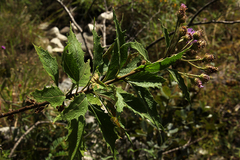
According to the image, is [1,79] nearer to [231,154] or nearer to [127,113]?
[127,113]

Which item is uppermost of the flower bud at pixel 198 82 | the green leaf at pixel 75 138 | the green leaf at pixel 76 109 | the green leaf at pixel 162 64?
the green leaf at pixel 162 64

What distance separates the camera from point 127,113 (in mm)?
2871

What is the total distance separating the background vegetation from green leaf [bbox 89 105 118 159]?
2.89 ft

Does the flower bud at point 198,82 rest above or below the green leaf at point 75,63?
below

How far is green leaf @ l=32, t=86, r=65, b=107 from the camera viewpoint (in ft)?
2.73

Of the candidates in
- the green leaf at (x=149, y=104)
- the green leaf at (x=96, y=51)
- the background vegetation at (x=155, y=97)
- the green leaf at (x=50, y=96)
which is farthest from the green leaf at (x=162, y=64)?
the background vegetation at (x=155, y=97)

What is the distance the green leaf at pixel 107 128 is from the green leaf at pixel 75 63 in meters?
0.18

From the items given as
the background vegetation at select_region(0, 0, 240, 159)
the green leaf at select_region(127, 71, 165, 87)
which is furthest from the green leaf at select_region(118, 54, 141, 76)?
the background vegetation at select_region(0, 0, 240, 159)

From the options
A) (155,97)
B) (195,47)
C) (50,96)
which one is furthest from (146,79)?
(155,97)

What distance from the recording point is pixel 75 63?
92cm

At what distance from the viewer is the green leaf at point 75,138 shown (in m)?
0.97

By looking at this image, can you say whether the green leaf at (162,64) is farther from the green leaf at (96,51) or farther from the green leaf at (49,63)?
the green leaf at (49,63)

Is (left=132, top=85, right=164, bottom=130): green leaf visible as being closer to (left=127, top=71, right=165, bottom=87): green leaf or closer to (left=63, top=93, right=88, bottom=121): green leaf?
(left=127, top=71, right=165, bottom=87): green leaf

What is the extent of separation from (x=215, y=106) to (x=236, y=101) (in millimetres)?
353
